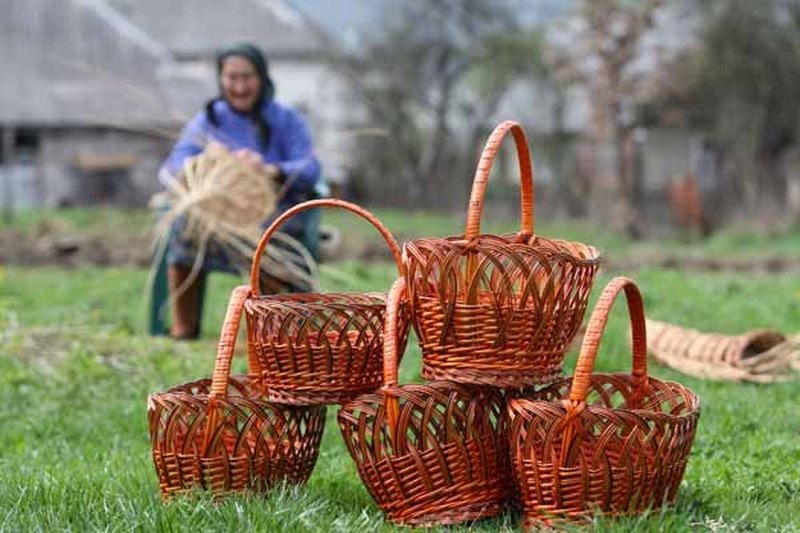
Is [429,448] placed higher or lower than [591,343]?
lower

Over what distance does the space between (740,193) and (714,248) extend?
19.4ft

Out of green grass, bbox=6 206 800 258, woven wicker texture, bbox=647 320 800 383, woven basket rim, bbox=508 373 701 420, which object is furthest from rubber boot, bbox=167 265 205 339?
green grass, bbox=6 206 800 258

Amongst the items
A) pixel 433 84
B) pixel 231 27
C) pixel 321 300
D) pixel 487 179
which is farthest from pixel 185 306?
pixel 231 27

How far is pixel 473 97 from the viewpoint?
33.3 m

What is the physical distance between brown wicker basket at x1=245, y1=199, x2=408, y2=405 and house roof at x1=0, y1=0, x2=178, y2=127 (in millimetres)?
28860

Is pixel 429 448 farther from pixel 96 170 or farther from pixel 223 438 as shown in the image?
pixel 96 170

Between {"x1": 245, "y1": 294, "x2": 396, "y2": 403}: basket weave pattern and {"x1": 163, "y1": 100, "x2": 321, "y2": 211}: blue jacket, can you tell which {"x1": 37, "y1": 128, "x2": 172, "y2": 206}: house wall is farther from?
{"x1": 245, "y1": 294, "x2": 396, "y2": 403}: basket weave pattern

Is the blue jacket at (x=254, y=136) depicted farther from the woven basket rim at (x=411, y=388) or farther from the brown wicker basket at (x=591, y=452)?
the brown wicker basket at (x=591, y=452)

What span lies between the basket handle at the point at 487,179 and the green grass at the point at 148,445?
95cm

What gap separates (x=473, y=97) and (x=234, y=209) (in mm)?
25548

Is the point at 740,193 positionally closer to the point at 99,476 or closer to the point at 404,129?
the point at 404,129

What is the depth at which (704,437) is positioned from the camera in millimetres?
5609

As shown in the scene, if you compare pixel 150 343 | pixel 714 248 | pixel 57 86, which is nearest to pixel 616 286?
pixel 150 343

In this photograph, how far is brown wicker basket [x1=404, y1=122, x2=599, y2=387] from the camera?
4.07m
